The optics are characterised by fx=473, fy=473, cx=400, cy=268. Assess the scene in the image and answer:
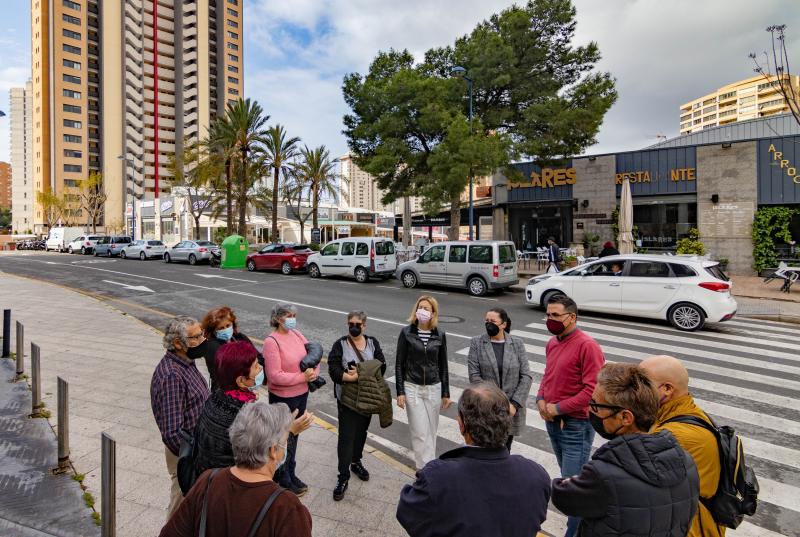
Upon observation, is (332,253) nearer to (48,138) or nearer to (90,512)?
(90,512)

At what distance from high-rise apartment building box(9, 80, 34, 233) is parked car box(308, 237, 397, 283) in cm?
10484

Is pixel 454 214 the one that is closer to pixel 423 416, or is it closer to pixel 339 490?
pixel 423 416

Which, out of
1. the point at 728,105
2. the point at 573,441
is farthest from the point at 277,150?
A: the point at 728,105

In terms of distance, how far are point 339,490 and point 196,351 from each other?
65.1 inches

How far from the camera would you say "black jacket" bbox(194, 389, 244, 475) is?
2.67 metres

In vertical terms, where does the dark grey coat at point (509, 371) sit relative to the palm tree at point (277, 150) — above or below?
below

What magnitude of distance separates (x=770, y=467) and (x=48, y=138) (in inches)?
3972

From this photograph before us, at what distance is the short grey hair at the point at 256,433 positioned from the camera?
77.4 inches

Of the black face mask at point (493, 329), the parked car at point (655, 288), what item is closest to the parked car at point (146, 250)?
the parked car at point (655, 288)

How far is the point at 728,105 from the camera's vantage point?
113250mm

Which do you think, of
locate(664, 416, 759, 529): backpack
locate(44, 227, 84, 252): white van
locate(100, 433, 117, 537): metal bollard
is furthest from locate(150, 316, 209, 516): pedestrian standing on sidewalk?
locate(44, 227, 84, 252): white van

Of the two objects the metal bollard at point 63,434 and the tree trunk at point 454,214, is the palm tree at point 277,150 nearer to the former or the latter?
the tree trunk at point 454,214

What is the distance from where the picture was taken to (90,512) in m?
3.70

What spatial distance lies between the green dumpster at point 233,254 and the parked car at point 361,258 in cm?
773
